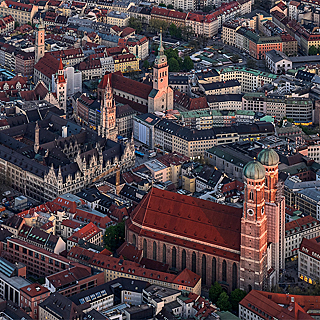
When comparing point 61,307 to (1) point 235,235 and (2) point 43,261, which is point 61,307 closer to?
(2) point 43,261

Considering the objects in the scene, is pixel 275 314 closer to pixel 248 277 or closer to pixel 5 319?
pixel 248 277

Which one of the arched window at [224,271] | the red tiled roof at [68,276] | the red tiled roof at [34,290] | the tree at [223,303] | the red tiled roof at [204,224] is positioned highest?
the red tiled roof at [204,224]

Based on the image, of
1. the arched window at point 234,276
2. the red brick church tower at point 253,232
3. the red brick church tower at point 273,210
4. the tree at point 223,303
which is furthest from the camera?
the arched window at point 234,276

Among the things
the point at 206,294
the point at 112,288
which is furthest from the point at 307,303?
the point at 112,288

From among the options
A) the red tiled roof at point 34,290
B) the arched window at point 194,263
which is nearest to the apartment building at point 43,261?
the red tiled roof at point 34,290

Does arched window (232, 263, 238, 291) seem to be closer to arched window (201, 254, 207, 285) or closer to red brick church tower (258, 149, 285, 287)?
arched window (201, 254, 207, 285)

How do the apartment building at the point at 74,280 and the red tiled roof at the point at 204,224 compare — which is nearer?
the apartment building at the point at 74,280

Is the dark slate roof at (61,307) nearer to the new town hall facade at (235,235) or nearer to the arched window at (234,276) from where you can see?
the new town hall facade at (235,235)
